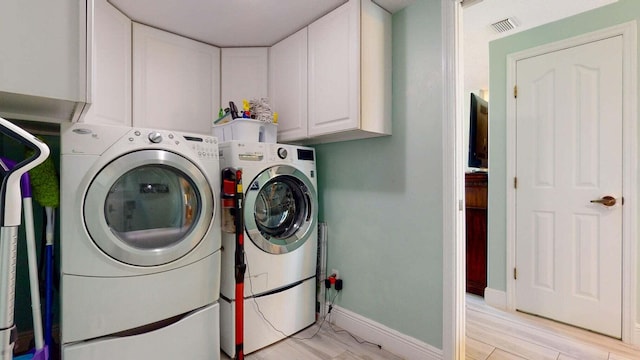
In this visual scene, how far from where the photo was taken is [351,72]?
1698mm

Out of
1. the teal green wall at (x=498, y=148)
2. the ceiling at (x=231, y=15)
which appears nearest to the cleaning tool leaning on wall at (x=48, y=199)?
the ceiling at (x=231, y=15)

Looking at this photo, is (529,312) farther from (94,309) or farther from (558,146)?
(94,309)

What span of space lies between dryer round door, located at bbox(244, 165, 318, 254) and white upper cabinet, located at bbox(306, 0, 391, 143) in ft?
1.16

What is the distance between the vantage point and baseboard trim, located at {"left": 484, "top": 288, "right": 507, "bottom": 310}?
96.2 inches

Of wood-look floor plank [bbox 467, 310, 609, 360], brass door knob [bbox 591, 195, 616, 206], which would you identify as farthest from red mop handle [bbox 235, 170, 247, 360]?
brass door knob [bbox 591, 195, 616, 206]

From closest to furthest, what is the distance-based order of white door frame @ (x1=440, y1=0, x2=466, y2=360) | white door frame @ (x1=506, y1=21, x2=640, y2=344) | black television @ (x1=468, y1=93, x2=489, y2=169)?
1. white door frame @ (x1=440, y1=0, x2=466, y2=360)
2. white door frame @ (x1=506, y1=21, x2=640, y2=344)
3. black television @ (x1=468, y1=93, x2=489, y2=169)

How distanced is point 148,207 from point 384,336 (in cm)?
156

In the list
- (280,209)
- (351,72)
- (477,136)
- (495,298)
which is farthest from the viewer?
(477,136)

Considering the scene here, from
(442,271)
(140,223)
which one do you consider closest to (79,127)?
(140,223)

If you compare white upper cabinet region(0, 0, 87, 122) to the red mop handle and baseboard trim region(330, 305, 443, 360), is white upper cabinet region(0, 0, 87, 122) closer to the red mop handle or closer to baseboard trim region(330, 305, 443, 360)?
the red mop handle

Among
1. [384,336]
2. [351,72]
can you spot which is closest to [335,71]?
[351,72]

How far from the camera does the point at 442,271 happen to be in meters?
1.63

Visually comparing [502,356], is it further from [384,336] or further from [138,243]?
[138,243]

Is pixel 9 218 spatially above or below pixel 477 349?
above
